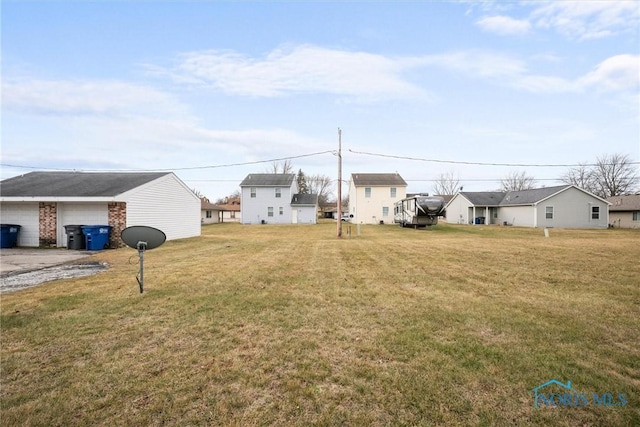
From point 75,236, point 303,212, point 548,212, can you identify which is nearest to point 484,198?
point 548,212

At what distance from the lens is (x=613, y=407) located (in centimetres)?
246

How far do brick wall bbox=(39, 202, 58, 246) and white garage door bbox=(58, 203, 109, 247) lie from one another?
212 mm

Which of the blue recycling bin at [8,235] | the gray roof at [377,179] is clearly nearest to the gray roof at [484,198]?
the gray roof at [377,179]

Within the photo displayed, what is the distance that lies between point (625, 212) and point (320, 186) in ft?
173

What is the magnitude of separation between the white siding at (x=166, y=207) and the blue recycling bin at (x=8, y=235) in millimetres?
5653

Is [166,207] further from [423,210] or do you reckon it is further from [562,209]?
[562,209]

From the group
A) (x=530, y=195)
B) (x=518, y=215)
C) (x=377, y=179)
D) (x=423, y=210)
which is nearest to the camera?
(x=423, y=210)

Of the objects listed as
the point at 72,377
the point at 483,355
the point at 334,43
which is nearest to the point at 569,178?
the point at 334,43

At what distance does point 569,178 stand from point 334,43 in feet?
204

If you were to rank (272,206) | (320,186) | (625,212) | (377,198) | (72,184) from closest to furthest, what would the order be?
1. (72,184)
2. (625,212)
3. (377,198)
4. (272,206)
5. (320,186)

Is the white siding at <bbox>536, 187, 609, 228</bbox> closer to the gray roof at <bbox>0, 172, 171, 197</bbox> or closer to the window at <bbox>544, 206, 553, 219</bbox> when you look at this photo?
the window at <bbox>544, 206, 553, 219</bbox>

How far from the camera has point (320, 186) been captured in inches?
2817

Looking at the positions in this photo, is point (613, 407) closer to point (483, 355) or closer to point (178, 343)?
point (483, 355)

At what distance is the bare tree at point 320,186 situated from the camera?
69275mm
